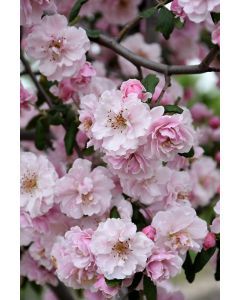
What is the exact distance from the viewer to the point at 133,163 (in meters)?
1.37

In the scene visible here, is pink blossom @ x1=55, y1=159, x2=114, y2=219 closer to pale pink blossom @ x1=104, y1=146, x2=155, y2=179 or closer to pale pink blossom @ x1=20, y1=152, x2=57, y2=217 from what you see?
pale pink blossom @ x1=20, y1=152, x2=57, y2=217

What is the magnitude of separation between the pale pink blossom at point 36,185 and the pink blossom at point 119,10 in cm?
89

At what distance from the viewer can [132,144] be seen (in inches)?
51.4

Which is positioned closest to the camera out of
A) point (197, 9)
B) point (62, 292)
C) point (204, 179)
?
point (197, 9)

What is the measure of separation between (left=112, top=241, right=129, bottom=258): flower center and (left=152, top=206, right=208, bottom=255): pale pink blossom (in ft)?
0.29

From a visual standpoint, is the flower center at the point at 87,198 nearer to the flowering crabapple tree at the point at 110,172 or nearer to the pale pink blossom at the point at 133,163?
the flowering crabapple tree at the point at 110,172

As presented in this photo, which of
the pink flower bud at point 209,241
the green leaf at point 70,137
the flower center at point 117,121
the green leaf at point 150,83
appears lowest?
the pink flower bud at point 209,241

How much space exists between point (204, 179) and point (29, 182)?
2.46 feet

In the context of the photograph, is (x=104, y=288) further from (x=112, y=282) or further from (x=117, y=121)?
(x=117, y=121)

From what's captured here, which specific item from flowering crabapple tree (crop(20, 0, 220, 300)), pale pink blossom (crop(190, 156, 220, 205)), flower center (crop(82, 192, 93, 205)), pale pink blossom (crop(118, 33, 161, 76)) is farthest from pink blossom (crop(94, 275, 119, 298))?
pale pink blossom (crop(118, 33, 161, 76))

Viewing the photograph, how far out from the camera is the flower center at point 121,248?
4.38ft

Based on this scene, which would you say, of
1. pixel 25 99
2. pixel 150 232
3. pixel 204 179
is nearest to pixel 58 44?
pixel 25 99

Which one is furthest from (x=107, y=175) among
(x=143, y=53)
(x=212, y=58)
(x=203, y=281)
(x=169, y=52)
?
(x=203, y=281)

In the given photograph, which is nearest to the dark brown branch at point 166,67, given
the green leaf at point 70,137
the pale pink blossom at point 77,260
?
the green leaf at point 70,137
